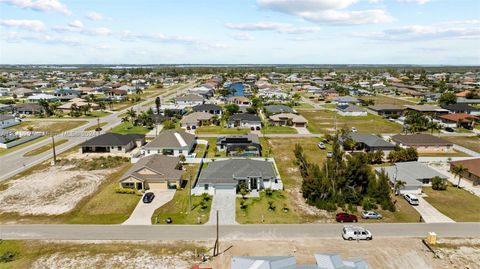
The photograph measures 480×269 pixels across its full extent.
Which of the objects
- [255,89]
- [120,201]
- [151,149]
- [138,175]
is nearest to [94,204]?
[120,201]

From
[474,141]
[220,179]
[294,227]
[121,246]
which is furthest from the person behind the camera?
[474,141]

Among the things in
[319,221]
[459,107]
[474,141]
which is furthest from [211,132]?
[459,107]

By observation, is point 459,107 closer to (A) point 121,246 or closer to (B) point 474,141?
(B) point 474,141

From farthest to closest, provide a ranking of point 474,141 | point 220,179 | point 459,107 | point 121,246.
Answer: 1. point 459,107
2. point 474,141
3. point 220,179
4. point 121,246

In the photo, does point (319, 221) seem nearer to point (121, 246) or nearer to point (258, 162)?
point (258, 162)

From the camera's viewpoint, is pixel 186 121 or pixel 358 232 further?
pixel 186 121

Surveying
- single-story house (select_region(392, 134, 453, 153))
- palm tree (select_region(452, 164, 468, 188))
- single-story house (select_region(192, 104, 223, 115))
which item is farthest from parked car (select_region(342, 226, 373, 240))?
single-story house (select_region(192, 104, 223, 115))

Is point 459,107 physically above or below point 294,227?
above

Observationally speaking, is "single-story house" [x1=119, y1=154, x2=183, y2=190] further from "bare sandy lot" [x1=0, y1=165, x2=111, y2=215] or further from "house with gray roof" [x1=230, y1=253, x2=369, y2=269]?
"house with gray roof" [x1=230, y1=253, x2=369, y2=269]
